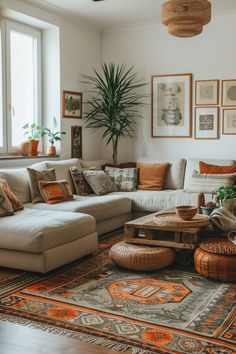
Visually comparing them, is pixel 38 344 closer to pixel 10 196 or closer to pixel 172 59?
pixel 10 196

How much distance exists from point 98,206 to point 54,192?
50cm

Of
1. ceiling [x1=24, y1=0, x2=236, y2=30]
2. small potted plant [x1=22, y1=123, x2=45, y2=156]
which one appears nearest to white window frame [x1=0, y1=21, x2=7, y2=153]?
small potted plant [x1=22, y1=123, x2=45, y2=156]

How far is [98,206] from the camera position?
4.80 meters

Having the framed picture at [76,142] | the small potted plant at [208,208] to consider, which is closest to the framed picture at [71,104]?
the framed picture at [76,142]

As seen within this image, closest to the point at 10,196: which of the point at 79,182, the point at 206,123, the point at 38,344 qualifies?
the point at 79,182

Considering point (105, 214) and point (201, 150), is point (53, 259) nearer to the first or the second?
point (105, 214)

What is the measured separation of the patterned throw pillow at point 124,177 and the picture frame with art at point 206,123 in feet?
3.48

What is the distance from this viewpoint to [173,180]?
604 centimetres

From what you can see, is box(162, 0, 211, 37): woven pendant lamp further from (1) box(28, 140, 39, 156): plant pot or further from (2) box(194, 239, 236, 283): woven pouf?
(1) box(28, 140, 39, 156): plant pot

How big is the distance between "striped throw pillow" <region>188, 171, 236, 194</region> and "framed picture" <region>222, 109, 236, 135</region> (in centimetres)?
86

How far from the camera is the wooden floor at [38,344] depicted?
239 cm

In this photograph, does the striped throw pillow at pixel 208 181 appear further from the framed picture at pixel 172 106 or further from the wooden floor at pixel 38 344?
the wooden floor at pixel 38 344

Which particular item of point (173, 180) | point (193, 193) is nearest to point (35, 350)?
point (193, 193)

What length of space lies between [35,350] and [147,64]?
4981mm
